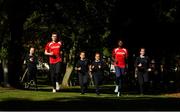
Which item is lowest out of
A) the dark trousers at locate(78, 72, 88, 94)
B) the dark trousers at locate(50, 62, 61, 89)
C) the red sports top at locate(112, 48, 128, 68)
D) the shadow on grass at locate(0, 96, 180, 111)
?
the shadow on grass at locate(0, 96, 180, 111)

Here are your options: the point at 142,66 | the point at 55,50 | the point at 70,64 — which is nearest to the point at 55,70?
the point at 55,50

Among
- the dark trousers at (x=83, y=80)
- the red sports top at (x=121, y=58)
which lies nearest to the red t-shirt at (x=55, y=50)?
the dark trousers at (x=83, y=80)

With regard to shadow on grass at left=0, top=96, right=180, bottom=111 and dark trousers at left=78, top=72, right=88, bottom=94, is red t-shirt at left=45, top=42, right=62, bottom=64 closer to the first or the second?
dark trousers at left=78, top=72, right=88, bottom=94

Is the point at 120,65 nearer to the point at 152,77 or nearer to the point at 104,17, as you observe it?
the point at 104,17

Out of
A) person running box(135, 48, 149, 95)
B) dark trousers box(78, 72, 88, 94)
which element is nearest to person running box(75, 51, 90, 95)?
dark trousers box(78, 72, 88, 94)

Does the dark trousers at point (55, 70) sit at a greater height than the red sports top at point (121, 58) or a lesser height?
lesser

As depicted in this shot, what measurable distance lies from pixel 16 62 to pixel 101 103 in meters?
8.47

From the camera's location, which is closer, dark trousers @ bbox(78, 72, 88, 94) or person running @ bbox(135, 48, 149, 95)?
dark trousers @ bbox(78, 72, 88, 94)

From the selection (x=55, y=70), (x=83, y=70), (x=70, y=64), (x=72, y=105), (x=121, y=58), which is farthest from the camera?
(x=70, y=64)

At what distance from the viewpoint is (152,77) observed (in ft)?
137

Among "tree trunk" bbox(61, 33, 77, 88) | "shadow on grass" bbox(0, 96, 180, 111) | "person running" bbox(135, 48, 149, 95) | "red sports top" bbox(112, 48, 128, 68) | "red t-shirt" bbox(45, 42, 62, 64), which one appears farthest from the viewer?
"tree trunk" bbox(61, 33, 77, 88)

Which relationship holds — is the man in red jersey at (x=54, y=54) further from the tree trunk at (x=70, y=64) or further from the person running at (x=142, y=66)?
the tree trunk at (x=70, y=64)

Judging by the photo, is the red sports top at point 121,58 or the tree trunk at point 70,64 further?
the tree trunk at point 70,64

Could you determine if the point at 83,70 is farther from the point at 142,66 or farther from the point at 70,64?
the point at 70,64
